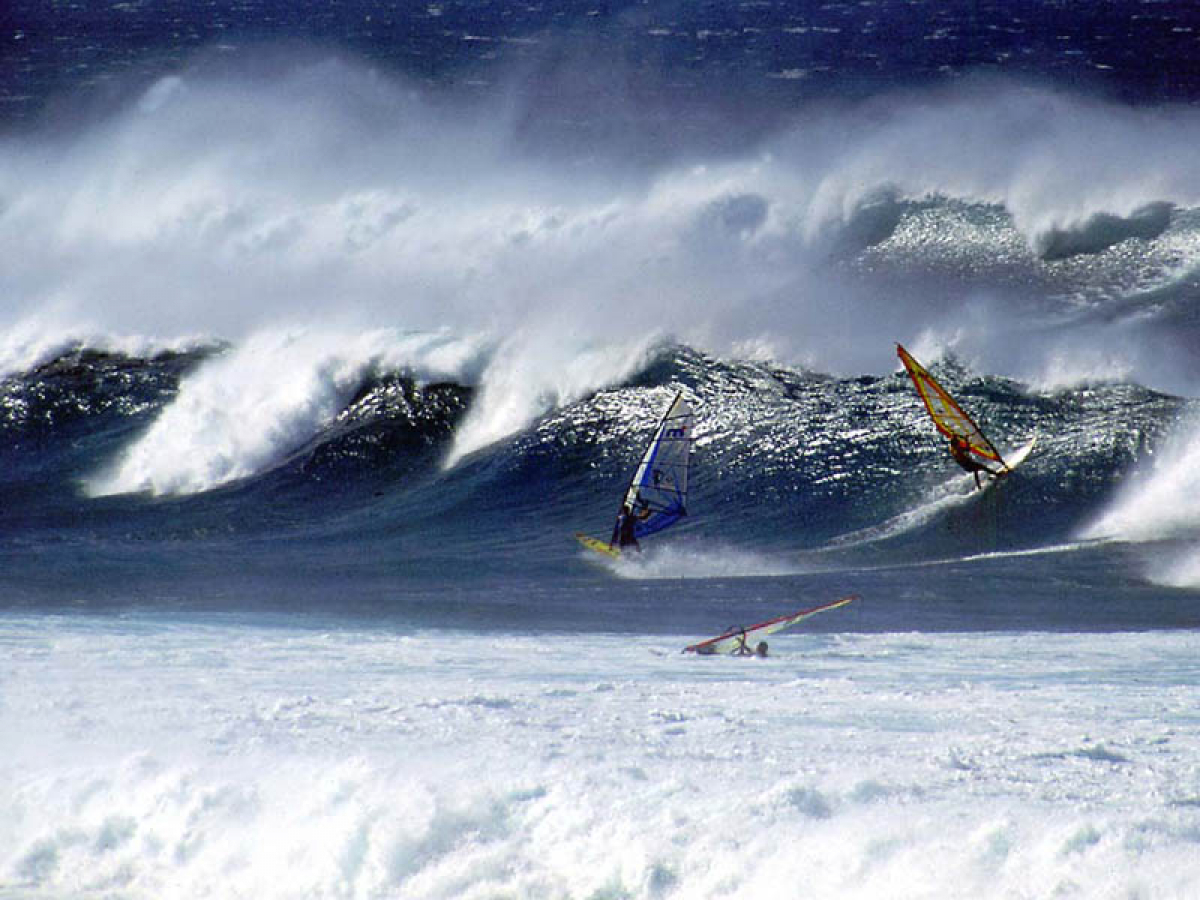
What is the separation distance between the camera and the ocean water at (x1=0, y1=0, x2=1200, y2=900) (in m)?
10.1

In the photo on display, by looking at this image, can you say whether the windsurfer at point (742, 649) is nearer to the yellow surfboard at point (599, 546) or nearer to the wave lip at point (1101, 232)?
the yellow surfboard at point (599, 546)

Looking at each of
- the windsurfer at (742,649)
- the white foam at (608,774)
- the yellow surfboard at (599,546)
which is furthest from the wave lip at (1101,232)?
the windsurfer at (742,649)

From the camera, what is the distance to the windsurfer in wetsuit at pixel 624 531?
755 inches

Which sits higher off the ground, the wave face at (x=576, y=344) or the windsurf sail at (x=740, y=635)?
the wave face at (x=576, y=344)

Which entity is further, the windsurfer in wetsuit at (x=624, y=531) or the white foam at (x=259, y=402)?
the white foam at (x=259, y=402)

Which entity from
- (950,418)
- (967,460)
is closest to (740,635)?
(967,460)

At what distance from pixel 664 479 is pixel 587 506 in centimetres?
135

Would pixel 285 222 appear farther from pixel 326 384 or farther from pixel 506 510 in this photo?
pixel 506 510

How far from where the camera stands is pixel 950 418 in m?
21.0

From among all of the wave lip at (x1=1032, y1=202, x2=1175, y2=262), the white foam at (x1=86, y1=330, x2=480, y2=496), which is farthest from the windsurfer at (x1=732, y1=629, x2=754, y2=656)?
the wave lip at (x1=1032, y1=202, x2=1175, y2=262)

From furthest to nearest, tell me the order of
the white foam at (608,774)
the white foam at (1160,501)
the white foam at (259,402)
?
the white foam at (259,402), the white foam at (1160,501), the white foam at (608,774)

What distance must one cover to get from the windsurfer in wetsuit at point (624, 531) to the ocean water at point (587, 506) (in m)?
0.49

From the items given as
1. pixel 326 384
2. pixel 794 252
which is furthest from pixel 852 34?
pixel 326 384

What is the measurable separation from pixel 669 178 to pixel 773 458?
13722 millimetres
